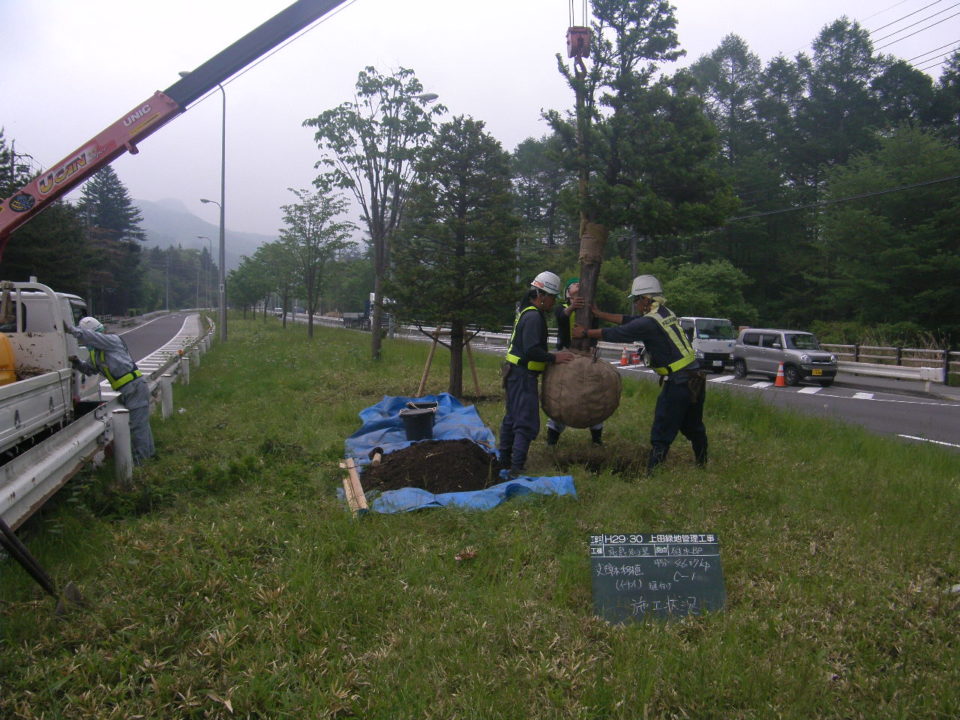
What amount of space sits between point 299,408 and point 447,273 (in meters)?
3.26

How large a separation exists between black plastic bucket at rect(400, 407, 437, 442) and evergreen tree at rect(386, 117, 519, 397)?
3096mm

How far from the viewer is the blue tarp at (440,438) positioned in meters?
5.18

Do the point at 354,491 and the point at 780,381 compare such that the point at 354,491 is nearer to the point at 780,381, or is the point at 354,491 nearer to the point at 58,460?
the point at 58,460

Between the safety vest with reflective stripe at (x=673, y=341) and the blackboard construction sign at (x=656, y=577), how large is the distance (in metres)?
2.66

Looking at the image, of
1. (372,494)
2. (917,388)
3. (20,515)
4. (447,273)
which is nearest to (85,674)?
(20,515)

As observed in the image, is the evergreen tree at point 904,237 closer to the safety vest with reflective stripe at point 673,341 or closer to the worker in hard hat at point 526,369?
Result: the safety vest with reflective stripe at point 673,341

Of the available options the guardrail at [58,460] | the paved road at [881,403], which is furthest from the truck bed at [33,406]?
the paved road at [881,403]

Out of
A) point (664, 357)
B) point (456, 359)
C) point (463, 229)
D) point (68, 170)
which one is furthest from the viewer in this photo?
point (456, 359)

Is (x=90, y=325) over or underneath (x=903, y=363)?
over

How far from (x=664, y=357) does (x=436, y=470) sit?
240 centimetres

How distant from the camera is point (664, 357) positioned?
244 inches

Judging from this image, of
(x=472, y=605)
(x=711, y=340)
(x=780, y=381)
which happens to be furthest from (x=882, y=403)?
(x=472, y=605)

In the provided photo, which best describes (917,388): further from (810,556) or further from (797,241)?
(797,241)

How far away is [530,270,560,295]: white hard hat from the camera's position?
633 cm
